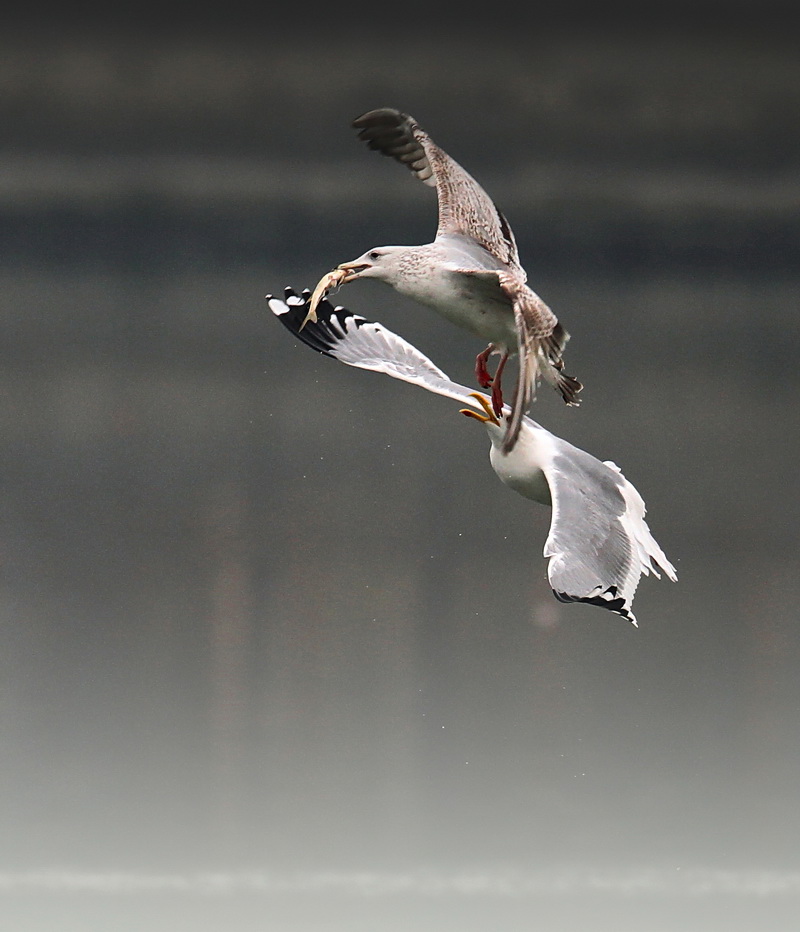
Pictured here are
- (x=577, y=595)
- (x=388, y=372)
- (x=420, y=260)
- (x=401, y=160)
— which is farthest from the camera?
(x=388, y=372)

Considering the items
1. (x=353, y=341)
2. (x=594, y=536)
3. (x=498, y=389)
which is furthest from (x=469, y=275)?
(x=353, y=341)

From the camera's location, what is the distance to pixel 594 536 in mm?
1280

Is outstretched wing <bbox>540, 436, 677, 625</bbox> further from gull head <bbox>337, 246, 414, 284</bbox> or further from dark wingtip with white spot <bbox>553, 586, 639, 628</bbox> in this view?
gull head <bbox>337, 246, 414, 284</bbox>

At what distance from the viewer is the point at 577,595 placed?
115cm

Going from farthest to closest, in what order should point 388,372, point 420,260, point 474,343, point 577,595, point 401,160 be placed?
point 474,343
point 388,372
point 401,160
point 420,260
point 577,595

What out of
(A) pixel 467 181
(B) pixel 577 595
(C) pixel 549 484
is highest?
(A) pixel 467 181

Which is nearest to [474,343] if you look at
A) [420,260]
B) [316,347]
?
[316,347]

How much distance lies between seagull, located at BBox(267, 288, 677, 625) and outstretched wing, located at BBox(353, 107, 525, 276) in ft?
0.54

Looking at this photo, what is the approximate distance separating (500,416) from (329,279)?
0.70 ft

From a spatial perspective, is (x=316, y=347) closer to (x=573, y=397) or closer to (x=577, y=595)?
(x=573, y=397)

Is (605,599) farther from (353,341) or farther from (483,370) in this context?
(353,341)

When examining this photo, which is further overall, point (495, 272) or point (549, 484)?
point (549, 484)

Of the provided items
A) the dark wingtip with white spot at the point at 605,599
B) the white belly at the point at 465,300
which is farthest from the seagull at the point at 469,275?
the dark wingtip with white spot at the point at 605,599

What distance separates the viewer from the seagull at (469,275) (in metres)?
1.19
